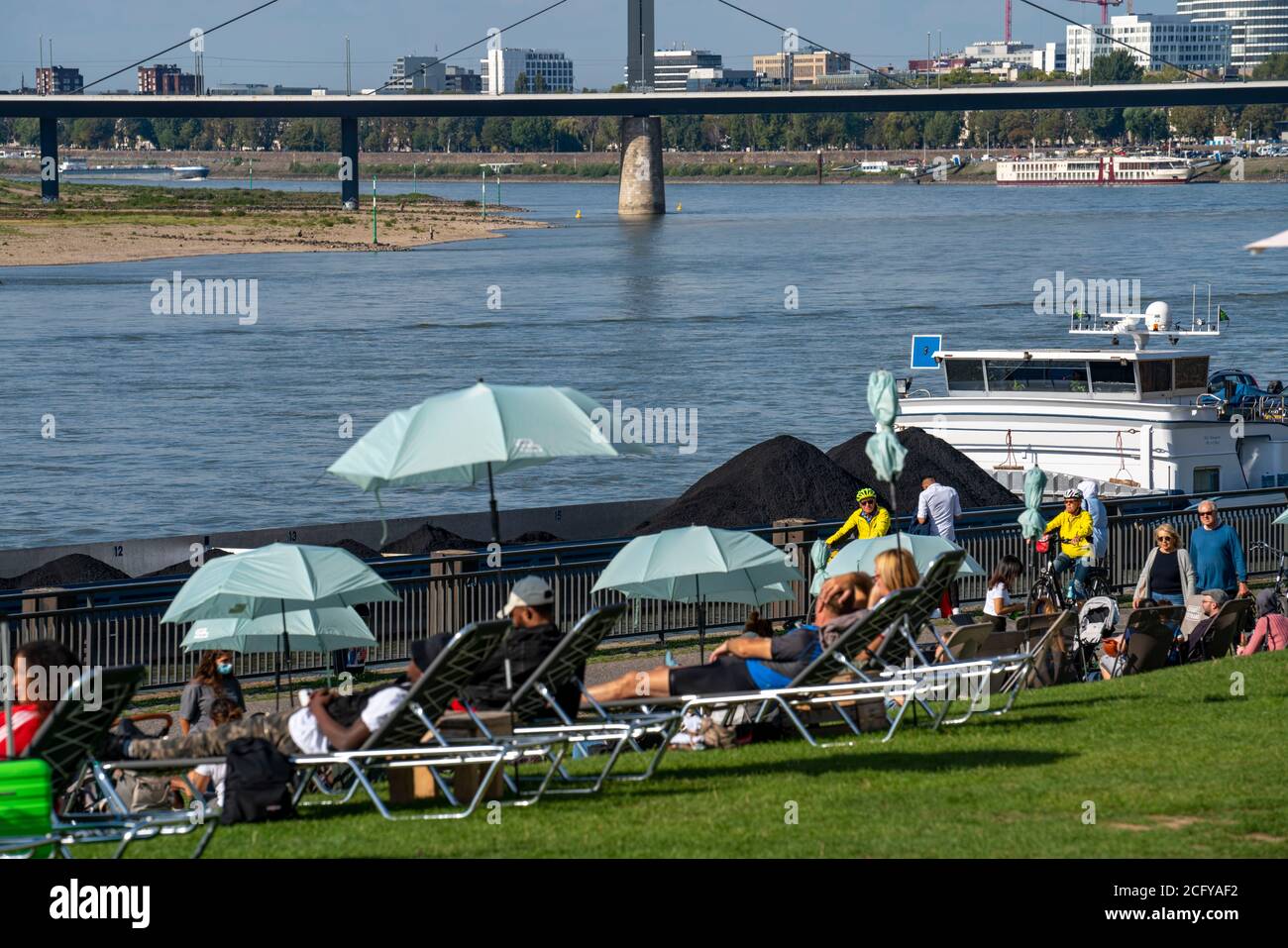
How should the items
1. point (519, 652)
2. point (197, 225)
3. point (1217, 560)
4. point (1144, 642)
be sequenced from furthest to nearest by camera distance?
point (197, 225)
point (1217, 560)
point (1144, 642)
point (519, 652)

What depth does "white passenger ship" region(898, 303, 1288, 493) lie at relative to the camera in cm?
2423

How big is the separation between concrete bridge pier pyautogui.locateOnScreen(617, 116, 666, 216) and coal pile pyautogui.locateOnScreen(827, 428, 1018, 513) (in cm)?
10500

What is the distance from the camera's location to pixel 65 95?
11450 centimetres

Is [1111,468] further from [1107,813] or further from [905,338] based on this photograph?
[905,338]

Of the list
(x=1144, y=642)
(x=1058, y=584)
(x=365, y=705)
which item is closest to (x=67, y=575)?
(x=1058, y=584)

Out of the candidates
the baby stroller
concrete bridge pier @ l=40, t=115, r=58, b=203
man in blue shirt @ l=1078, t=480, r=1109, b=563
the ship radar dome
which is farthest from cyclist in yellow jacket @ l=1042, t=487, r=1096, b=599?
concrete bridge pier @ l=40, t=115, r=58, b=203

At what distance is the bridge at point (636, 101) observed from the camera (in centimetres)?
10988

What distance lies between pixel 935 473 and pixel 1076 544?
232 inches

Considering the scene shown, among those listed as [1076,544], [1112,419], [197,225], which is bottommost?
[1076,544]

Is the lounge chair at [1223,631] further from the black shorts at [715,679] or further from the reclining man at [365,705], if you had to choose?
the reclining man at [365,705]

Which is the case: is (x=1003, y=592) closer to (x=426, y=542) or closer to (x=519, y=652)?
(x=519, y=652)

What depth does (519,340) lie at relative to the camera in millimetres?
62250

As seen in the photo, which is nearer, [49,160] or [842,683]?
[842,683]

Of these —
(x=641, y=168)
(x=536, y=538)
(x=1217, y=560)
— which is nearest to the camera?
(x=1217, y=560)
